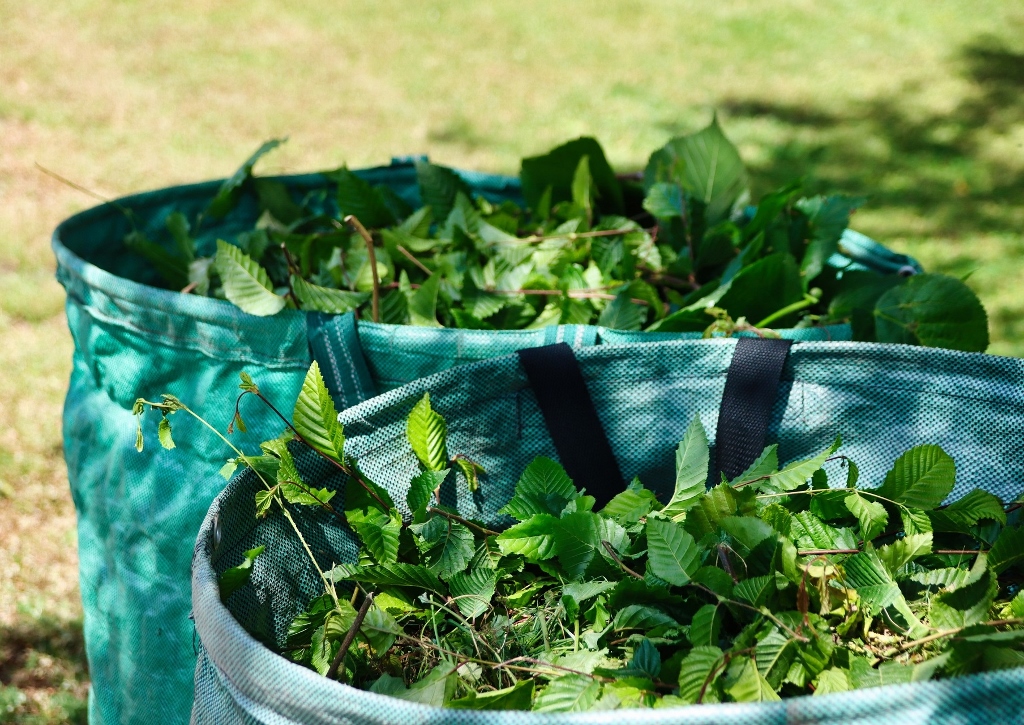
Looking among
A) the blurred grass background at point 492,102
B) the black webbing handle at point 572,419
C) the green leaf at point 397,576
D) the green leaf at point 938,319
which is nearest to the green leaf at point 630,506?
the black webbing handle at point 572,419

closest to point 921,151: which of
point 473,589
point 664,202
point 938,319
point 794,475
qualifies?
point 664,202

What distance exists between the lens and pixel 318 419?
97 cm

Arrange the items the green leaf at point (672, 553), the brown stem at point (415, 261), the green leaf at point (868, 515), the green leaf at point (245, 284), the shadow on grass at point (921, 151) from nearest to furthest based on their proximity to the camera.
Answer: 1. the green leaf at point (672, 553)
2. the green leaf at point (868, 515)
3. the green leaf at point (245, 284)
4. the brown stem at point (415, 261)
5. the shadow on grass at point (921, 151)

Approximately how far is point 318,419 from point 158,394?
41 cm

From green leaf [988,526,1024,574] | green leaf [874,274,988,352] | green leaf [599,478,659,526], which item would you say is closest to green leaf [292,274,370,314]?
green leaf [599,478,659,526]

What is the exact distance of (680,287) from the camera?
1456 millimetres

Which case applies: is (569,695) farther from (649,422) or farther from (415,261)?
(415,261)

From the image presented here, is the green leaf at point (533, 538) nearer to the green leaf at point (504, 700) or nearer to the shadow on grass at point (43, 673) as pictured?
the green leaf at point (504, 700)

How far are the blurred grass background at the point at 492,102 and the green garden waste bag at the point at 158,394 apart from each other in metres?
0.89

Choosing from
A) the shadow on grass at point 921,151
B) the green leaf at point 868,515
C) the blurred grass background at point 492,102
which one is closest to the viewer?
the green leaf at point 868,515

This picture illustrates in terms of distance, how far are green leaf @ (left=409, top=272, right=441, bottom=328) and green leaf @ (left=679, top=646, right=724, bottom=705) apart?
2.14 feet

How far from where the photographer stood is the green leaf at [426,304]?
1.31 m

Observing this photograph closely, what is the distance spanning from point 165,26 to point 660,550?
518 cm

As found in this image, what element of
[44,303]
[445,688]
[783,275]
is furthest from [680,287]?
[44,303]
